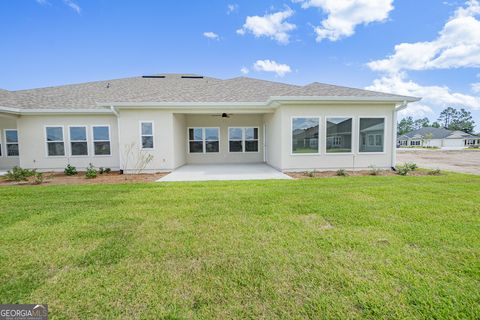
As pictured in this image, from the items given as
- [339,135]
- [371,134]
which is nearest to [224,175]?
[339,135]

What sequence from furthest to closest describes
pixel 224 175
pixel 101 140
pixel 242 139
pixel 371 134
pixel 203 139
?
pixel 242 139 < pixel 203 139 < pixel 101 140 < pixel 371 134 < pixel 224 175

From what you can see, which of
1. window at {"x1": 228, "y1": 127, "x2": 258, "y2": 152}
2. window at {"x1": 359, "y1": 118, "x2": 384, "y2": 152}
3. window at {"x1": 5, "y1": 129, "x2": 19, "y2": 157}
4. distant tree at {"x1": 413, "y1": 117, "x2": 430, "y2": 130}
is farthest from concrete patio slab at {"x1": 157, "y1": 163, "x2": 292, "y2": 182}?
distant tree at {"x1": 413, "y1": 117, "x2": 430, "y2": 130}

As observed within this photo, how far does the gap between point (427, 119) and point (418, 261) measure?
121504 mm

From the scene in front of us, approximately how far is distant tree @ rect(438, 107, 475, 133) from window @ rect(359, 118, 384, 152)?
9421 cm

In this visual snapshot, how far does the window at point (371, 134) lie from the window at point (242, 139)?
5.89m

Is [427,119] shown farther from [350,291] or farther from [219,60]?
[350,291]

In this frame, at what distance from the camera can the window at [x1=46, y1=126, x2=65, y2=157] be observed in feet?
36.0

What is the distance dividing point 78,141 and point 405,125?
368ft

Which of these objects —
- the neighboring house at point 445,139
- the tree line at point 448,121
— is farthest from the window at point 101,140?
the tree line at point 448,121

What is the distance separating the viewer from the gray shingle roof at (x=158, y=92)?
1019 cm

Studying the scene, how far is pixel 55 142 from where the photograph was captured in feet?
36.1

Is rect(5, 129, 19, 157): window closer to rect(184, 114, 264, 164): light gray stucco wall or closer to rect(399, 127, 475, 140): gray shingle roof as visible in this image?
rect(184, 114, 264, 164): light gray stucco wall

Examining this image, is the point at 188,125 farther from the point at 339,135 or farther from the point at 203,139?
the point at 339,135

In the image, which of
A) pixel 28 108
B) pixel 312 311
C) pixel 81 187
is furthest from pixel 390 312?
pixel 28 108
